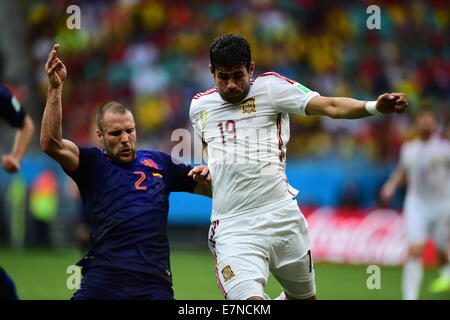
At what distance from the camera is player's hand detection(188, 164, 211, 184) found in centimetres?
580

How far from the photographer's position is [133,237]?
18.0ft

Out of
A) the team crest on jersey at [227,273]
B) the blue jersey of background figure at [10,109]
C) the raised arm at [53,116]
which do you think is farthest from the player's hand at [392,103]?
the blue jersey of background figure at [10,109]

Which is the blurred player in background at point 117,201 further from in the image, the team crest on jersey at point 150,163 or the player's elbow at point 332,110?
the player's elbow at point 332,110

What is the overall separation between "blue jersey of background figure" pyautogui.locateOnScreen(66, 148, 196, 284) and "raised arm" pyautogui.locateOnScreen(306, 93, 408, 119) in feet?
4.08

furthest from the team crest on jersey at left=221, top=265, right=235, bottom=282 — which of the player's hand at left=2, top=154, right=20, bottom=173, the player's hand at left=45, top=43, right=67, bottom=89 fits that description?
the player's hand at left=2, top=154, right=20, bottom=173

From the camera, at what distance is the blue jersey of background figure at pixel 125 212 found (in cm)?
547

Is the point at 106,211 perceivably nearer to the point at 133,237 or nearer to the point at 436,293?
the point at 133,237

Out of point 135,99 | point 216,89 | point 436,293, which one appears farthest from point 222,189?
point 135,99

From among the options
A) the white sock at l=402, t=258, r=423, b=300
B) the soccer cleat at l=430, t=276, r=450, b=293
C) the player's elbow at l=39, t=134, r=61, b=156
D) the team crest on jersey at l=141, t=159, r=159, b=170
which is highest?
the player's elbow at l=39, t=134, r=61, b=156

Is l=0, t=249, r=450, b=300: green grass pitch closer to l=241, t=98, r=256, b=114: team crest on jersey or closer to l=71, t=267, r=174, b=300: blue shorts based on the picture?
l=241, t=98, r=256, b=114: team crest on jersey

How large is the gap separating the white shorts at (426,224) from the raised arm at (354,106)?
5.27 meters

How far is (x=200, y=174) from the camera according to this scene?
5.82 m

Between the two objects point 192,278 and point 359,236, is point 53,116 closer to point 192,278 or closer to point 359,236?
point 192,278

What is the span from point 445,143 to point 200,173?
6.60 meters
